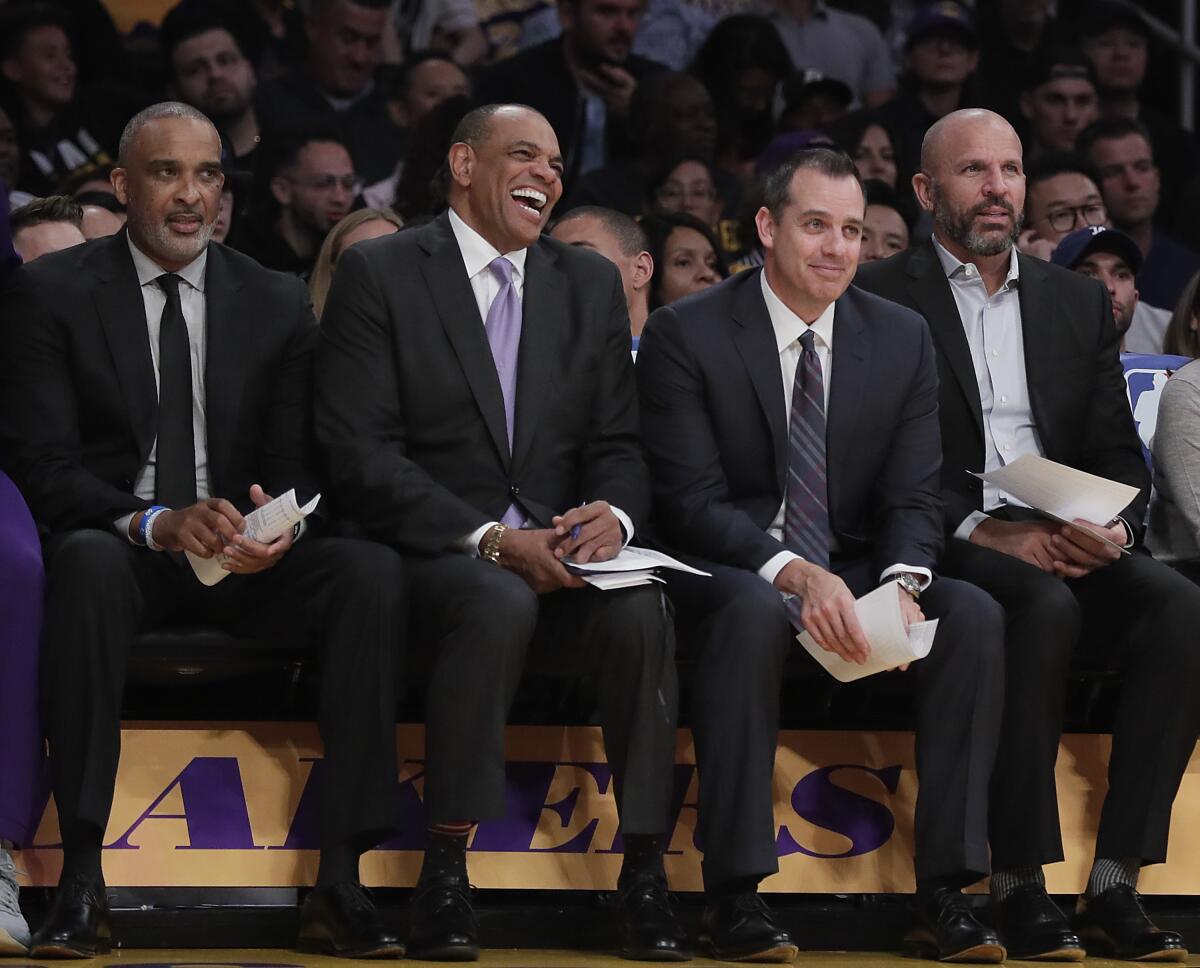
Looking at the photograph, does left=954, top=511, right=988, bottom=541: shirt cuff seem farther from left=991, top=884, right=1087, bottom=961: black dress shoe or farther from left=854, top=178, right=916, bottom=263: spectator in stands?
left=854, top=178, right=916, bottom=263: spectator in stands

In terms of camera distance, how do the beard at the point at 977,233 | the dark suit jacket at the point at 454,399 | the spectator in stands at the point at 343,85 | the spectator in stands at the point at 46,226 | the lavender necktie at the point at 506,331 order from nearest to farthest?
the dark suit jacket at the point at 454,399 → the lavender necktie at the point at 506,331 → the beard at the point at 977,233 → the spectator in stands at the point at 46,226 → the spectator in stands at the point at 343,85

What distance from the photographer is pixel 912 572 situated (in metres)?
3.97

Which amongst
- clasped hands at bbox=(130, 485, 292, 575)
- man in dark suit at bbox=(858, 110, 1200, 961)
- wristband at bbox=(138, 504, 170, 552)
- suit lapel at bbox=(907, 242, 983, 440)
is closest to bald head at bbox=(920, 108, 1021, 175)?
man in dark suit at bbox=(858, 110, 1200, 961)

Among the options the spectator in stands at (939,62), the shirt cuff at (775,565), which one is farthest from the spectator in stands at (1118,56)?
the shirt cuff at (775,565)

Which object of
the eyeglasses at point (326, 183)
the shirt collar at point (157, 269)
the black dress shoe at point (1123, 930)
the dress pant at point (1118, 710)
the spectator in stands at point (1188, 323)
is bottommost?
the black dress shoe at point (1123, 930)

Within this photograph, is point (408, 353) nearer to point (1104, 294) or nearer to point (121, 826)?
point (121, 826)

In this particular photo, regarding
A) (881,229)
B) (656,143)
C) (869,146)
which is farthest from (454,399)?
(869,146)

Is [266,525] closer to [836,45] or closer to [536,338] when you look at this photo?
[536,338]

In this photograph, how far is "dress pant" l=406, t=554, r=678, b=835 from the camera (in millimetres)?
3607

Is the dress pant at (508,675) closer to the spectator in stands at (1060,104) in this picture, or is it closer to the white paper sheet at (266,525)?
the white paper sheet at (266,525)

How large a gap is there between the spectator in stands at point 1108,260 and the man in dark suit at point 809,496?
4.10ft

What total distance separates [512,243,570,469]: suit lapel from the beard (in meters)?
1.01

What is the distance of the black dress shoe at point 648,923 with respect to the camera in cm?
358

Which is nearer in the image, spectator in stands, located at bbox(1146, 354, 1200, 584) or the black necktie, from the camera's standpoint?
the black necktie
